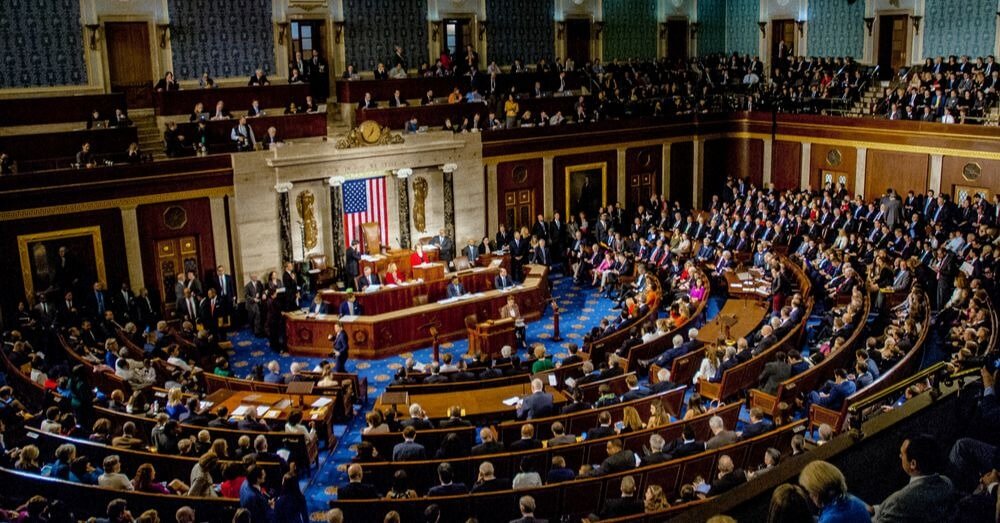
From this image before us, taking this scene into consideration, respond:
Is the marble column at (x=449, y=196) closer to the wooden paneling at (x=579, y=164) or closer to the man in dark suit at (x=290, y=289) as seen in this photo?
the wooden paneling at (x=579, y=164)

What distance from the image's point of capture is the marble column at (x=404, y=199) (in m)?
23.3

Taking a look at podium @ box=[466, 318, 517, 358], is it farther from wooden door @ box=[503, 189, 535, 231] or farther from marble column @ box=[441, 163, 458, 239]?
wooden door @ box=[503, 189, 535, 231]

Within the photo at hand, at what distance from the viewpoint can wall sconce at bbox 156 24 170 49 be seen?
23.2 metres

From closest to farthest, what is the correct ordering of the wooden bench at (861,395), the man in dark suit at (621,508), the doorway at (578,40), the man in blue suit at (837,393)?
the man in dark suit at (621,508) < the wooden bench at (861,395) < the man in blue suit at (837,393) < the doorway at (578,40)

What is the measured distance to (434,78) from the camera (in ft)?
84.6

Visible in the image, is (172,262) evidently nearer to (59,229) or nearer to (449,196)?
(59,229)

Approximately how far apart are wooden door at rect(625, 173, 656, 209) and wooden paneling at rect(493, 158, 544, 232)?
10.7 ft

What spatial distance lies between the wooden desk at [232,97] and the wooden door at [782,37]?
55.6 feet

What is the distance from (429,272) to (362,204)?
382cm

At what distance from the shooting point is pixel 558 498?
31.5 ft

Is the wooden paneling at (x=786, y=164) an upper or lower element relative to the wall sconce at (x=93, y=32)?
lower

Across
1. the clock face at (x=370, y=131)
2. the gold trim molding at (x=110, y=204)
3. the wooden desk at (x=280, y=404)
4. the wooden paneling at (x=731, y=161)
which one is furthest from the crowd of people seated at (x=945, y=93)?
the wooden desk at (x=280, y=404)

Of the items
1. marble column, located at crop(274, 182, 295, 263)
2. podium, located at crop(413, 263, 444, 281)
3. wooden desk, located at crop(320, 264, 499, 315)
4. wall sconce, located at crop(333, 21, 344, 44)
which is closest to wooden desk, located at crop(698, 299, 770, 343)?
wooden desk, located at crop(320, 264, 499, 315)

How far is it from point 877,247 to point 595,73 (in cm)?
1183
